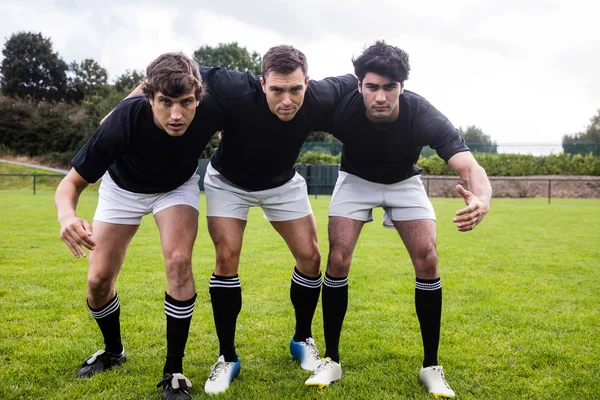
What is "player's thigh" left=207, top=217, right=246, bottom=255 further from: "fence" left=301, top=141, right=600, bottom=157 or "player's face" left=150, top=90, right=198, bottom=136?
"fence" left=301, top=141, right=600, bottom=157

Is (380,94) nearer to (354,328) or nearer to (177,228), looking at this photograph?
(177,228)

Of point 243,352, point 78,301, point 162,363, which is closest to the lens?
point 162,363

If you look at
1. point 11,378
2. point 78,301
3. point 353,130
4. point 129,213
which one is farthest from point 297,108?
point 78,301

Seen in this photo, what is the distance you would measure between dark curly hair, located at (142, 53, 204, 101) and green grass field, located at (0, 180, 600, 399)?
2024 millimetres

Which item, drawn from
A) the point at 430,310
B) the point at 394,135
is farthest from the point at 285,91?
the point at 430,310

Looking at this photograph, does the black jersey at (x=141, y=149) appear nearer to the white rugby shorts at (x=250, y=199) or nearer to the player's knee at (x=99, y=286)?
the white rugby shorts at (x=250, y=199)

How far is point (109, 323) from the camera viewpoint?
13.1ft

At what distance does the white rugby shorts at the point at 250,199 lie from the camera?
3996 millimetres

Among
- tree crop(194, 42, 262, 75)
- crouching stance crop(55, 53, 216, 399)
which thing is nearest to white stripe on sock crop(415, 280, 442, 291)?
crouching stance crop(55, 53, 216, 399)

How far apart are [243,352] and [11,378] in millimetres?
1713

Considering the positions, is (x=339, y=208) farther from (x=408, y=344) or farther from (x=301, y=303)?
(x=408, y=344)

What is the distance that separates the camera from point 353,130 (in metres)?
3.88

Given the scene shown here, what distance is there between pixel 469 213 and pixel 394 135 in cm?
95

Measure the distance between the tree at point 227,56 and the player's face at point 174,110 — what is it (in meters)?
48.8
